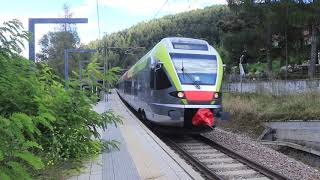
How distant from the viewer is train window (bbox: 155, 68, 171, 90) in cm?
1598

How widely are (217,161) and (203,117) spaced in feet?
7.15

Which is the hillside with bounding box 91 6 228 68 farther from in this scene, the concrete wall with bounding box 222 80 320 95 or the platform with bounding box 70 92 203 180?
the platform with bounding box 70 92 203 180

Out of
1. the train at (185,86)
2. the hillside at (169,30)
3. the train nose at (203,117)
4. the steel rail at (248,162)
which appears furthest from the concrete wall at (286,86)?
the train nose at (203,117)

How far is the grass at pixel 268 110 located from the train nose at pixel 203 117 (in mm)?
8423

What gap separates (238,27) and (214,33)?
3041 millimetres

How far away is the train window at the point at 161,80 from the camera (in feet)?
52.4

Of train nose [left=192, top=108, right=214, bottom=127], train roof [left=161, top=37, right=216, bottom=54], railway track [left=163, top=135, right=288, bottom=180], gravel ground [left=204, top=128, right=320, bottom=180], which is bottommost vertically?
gravel ground [left=204, top=128, right=320, bottom=180]

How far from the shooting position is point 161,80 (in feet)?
53.5

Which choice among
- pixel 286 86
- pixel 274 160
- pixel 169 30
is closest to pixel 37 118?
pixel 274 160

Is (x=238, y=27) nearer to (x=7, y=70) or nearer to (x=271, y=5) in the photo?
(x=271, y=5)

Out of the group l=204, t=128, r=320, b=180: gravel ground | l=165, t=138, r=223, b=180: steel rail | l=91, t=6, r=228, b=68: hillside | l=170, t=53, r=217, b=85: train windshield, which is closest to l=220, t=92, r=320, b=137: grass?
l=204, t=128, r=320, b=180: gravel ground

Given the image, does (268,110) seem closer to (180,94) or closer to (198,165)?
(180,94)

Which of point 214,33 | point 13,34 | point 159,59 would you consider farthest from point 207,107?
point 214,33

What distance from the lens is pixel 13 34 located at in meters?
6.98
